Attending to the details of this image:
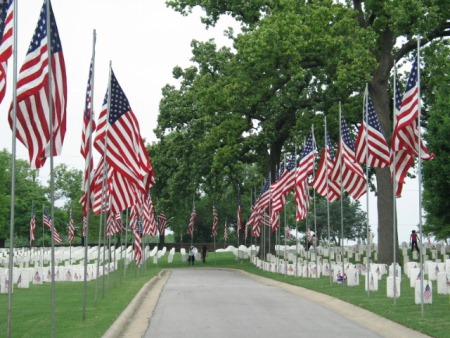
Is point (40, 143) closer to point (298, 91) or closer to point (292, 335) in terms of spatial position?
point (292, 335)

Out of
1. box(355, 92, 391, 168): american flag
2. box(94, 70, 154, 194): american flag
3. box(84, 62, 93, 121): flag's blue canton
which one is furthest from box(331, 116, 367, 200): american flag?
box(84, 62, 93, 121): flag's blue canton

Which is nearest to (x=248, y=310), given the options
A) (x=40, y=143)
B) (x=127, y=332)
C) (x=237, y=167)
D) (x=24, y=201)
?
(x=127, y=332)

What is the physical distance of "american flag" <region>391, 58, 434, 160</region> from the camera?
19.0 m

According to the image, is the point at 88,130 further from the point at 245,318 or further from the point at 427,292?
the point at 427,292

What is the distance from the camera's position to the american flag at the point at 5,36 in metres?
13.2

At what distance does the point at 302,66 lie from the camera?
40.2 metres

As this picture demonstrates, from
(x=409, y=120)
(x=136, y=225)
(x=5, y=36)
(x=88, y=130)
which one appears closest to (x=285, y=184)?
(x=136, y=225)

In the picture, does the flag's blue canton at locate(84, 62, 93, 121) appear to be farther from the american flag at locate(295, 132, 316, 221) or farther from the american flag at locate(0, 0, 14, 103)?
the american flag at locate(295, 132, 316, 221)

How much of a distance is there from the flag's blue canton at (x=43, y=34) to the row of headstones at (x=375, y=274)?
902 centimetres

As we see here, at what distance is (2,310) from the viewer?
21.2 meters

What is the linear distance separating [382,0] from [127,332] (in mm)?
26624

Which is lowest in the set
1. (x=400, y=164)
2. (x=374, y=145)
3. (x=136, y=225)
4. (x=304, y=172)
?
(x=136, y=225)

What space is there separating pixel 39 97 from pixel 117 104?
7.22 meters

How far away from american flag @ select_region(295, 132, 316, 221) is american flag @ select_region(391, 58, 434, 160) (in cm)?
1151
